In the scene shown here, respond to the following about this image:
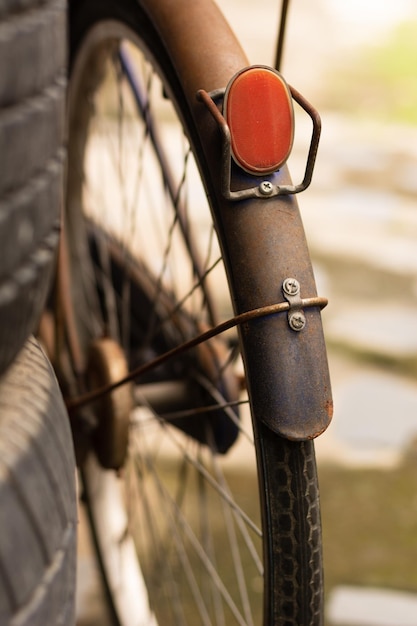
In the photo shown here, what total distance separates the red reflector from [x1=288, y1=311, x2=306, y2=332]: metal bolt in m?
0.13

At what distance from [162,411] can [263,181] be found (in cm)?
56

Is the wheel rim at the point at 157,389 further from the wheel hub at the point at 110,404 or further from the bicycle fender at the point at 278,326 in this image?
the bicycle fender at the point at 278,326

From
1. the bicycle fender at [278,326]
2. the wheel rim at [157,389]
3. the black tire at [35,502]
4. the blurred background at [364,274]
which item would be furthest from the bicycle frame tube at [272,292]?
the blurred background at [364,274]

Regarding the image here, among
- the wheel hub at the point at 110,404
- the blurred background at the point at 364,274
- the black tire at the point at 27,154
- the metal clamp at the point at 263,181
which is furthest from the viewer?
the blurred background at the point at 364,274

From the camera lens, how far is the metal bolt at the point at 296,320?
36.7 inches

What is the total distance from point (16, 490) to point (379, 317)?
2.09 meters

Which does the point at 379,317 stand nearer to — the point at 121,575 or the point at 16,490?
the point at 121,575

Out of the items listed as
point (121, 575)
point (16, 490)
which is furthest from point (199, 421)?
point (16, 490)

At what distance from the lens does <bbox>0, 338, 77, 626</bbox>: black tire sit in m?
0.71

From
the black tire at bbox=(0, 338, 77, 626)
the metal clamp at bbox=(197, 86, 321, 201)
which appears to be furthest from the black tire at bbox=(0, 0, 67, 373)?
the metal clamp at bbox=(197, 86, 321, 201)

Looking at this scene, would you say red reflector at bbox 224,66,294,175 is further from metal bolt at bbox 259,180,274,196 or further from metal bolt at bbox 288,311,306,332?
metal bolt at bbox 288,311,306,332

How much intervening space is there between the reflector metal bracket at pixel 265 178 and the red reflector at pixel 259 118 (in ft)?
0.04

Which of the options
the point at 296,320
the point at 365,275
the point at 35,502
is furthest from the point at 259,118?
the point at 365,275

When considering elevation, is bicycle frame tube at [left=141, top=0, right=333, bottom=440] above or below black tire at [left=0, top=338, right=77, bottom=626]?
above
